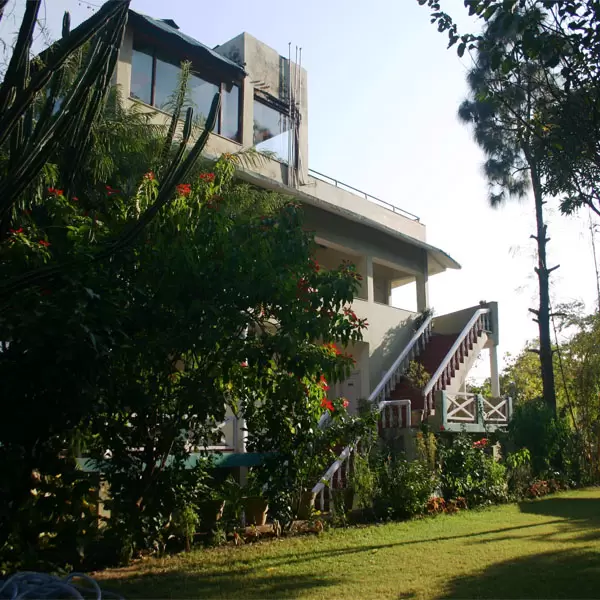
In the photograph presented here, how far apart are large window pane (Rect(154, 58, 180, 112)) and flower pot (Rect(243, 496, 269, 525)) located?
8.36 meters

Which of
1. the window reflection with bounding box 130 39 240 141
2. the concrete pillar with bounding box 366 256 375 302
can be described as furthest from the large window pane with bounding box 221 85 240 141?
the concrete pillar with bounding box 366 256 375 302

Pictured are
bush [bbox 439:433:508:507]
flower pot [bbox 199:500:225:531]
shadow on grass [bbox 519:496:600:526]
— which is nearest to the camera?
flower pot [bbox 199:500:225:531]

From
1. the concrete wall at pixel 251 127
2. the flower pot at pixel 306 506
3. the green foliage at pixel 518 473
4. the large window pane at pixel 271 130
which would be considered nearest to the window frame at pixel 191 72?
the concrete wall at pixel 251 127

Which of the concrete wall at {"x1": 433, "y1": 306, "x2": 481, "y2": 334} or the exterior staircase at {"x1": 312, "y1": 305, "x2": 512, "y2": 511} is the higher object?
the concrete wall at {"x1": 433, "y1": 306, "x2": 481, "y2": 334}

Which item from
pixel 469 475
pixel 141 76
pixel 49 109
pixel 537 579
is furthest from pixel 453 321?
pixel 49 109

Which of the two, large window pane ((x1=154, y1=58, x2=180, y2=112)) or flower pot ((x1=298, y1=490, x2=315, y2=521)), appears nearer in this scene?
flower pot ((x1=298, y1=490, x2=315, y2=521))

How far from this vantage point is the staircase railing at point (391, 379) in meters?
12.0

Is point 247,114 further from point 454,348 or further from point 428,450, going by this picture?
point 428,450

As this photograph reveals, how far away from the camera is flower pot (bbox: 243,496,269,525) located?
1053 cm

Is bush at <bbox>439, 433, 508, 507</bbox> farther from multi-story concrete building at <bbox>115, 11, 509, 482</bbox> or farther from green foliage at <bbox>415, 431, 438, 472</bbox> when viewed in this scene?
multi-story concrete building at <bbox>115, 11, 509, 482</bbox>

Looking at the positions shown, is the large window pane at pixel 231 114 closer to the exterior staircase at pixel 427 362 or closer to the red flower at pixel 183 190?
the exterior staircase at pixel 427 362

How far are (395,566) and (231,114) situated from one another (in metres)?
11.2

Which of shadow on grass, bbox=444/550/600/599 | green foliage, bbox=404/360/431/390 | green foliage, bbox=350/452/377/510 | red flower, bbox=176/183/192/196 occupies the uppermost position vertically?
red flower, bbox=176/183/192/196

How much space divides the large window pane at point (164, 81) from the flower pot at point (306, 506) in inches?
333
